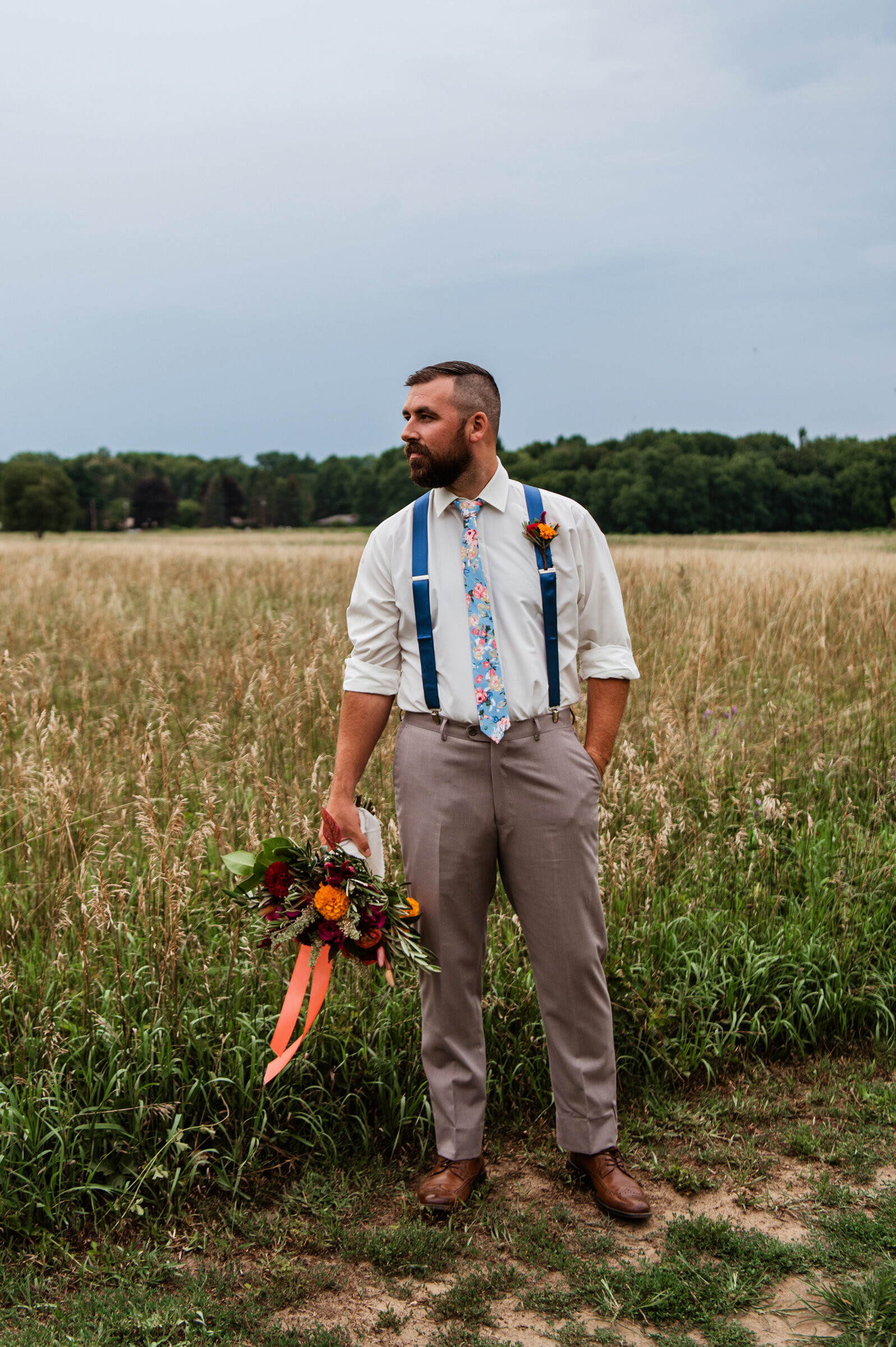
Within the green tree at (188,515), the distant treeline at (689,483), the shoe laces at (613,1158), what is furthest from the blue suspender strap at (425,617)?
the green tree at (188,515)

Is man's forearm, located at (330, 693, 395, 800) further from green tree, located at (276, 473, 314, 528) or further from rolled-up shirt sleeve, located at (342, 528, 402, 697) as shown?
green tree, located at (276, 473, 314, 528)

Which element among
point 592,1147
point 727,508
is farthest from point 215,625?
point 727,508

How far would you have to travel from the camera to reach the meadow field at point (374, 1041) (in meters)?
2.34

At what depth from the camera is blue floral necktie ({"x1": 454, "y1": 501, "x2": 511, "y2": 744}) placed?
2367mm

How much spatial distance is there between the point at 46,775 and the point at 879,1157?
293cm

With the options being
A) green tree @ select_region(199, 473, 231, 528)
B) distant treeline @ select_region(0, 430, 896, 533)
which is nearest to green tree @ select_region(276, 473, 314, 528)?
green tree @ select_region(199, 473, 231, 528)

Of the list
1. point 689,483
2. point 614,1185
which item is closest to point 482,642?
point 614,1185

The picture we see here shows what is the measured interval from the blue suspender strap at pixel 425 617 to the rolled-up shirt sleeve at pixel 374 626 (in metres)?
0.09

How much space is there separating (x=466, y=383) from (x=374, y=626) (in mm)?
668

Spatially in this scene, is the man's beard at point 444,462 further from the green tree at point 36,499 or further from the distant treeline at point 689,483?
the green tree at point 36,499

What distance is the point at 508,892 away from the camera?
99.8 inches

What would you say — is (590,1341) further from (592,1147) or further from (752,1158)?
(752,1158)

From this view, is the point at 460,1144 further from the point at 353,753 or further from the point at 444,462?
the point at 444,462

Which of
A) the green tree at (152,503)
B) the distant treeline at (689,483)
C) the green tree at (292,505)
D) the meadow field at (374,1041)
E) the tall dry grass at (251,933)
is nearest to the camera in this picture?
the meadow field at (374,1041)
